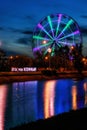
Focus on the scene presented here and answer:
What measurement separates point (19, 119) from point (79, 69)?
10013 cm

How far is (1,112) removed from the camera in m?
19.6

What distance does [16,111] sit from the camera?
2025cm

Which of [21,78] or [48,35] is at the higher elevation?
[48,35]

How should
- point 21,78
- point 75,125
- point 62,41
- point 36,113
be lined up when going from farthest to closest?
point 62,41
point 21,78
point 36,113
point 75,125

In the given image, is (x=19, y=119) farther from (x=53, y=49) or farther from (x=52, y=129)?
(x=53, y=49)

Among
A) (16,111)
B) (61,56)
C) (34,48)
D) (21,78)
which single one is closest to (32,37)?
(34,48)

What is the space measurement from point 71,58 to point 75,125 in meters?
107

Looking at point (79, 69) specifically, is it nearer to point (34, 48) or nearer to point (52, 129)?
point (34, 48)

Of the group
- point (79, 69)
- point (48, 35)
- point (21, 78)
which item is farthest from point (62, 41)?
point (79, 69)

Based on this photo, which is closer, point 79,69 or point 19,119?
point 19,119

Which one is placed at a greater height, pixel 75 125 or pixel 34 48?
pixel 34 48

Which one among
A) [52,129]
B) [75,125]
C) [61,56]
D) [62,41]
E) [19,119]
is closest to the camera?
[52,129]

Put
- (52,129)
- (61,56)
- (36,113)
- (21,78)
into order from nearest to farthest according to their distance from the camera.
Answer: (52,129), (36,113), (21,78), (61,56)

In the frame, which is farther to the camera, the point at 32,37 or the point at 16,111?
the point at 32,37
